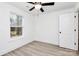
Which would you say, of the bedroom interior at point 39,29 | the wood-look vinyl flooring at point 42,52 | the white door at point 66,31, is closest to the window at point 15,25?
the bedroom interior at point 39,29

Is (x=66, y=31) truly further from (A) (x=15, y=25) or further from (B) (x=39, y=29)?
(A) (x=15, y=25)

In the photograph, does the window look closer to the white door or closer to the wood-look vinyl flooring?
the wood-look vinyl flooring

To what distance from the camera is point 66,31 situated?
3172mm

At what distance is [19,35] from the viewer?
352cm

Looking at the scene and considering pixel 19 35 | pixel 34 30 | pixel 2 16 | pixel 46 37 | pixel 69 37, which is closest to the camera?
pixel 2 16

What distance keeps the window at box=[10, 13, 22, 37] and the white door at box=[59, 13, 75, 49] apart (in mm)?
1925

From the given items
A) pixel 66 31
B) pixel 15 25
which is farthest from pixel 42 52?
pixel 15 25

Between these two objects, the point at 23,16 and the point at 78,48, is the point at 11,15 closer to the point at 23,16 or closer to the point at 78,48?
the point at 23,16

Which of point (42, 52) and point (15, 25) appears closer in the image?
point (42, 52)

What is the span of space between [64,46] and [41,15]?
201 centimetres

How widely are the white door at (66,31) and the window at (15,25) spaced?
1925 millimetres

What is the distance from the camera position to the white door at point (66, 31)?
301 cm

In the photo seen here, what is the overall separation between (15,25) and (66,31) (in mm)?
2250

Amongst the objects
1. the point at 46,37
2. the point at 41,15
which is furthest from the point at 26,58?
the point at 41,15
